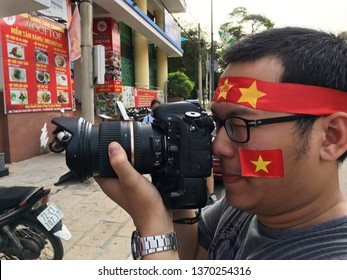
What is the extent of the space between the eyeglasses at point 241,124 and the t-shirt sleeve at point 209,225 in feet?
1.43

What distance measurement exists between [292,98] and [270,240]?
1.37ft

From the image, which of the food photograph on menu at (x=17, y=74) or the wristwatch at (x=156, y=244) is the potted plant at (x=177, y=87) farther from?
the wristwatch at (x=156, y=244)

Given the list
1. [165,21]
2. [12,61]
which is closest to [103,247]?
[12,61]

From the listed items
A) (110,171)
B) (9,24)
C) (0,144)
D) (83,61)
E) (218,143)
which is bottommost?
(0,144)

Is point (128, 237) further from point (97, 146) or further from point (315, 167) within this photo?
point (315, 167)

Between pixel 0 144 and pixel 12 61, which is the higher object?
pixel 12 61

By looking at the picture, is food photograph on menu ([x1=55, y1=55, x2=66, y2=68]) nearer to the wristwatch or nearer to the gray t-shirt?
the gray t-shirt

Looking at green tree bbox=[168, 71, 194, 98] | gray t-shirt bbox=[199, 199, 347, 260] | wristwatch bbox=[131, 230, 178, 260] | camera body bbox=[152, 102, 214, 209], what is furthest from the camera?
green tree bbox=[168, 71, 194, 98]

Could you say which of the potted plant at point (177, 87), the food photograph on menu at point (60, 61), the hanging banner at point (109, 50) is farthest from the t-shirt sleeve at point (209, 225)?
the potted plant at point (177, 87)

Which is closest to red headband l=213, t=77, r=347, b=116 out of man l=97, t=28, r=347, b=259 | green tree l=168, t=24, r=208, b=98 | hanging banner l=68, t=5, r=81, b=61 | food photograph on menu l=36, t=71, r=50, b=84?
man l=97, t=28, r=347, b=259

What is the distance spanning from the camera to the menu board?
562 centimetres

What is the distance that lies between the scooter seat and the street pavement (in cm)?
66

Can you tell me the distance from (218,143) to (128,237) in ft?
7.32

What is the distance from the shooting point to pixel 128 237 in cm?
302
